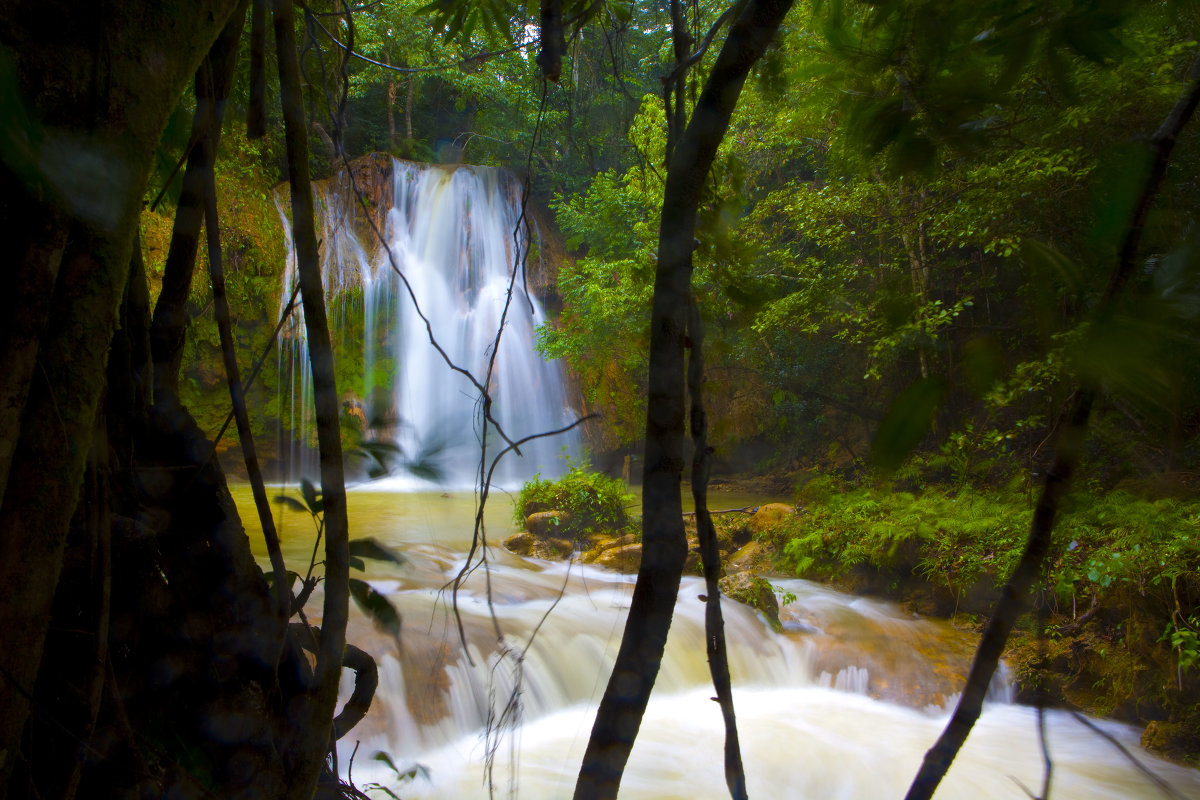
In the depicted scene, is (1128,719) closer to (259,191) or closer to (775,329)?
(775,329)

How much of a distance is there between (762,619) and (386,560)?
3.26 meters

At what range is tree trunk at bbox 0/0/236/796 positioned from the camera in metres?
0.45

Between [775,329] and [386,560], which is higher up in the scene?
[775,329]

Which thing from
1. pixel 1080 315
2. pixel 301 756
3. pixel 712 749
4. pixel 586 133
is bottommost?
pixel 712 749

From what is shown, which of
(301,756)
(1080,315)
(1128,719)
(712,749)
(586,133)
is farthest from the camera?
(1128,719)

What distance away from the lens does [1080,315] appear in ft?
1.30

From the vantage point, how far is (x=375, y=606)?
0.86 metres

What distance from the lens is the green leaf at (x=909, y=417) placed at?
0.41m

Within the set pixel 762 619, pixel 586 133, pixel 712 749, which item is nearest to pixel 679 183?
pixel 586 133

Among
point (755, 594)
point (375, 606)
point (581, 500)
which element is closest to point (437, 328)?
point (375, 606)

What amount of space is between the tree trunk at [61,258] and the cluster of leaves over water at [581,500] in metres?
3.85

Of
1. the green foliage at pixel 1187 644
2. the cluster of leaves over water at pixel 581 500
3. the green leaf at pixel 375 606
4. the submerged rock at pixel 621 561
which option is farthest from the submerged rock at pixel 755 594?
the green leaf at pixel 375 606

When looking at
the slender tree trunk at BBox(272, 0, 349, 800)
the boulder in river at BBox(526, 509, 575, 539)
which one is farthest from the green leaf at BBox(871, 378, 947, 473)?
the boulder in river at BBox(526, 509, 575, 539)

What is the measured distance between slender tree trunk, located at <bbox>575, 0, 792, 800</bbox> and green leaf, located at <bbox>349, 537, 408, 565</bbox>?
411mm
